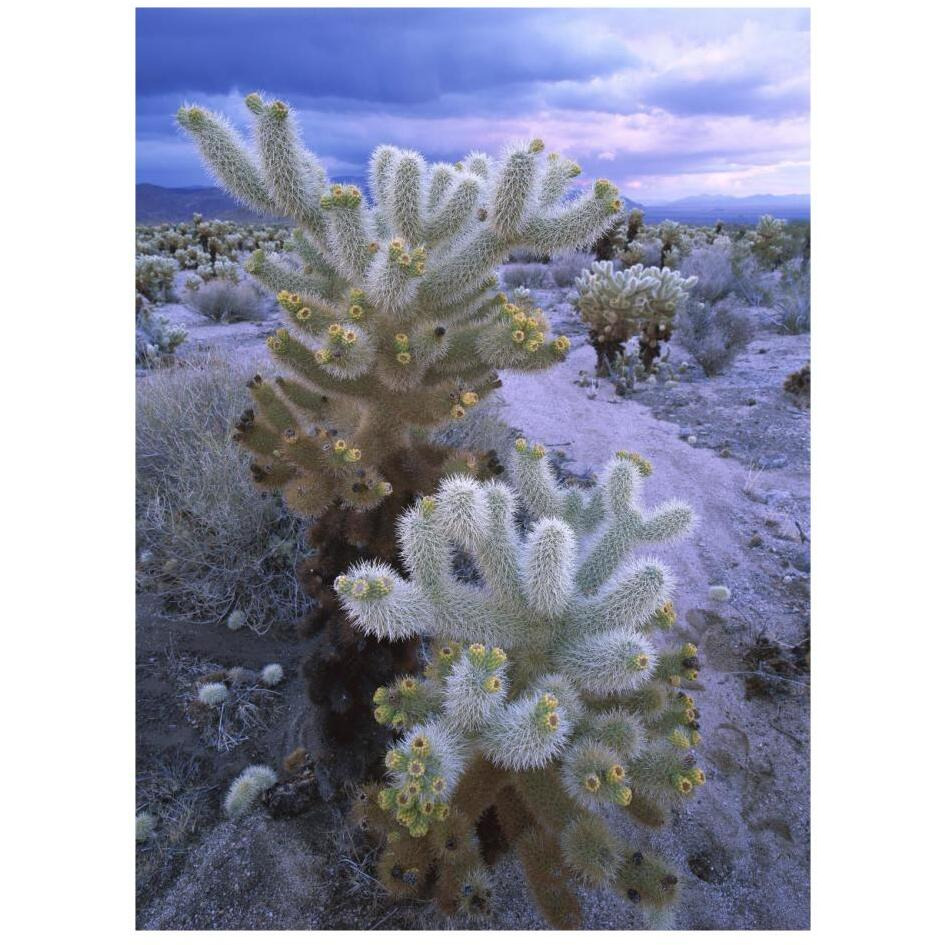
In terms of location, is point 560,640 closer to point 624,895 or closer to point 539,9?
point 624,895

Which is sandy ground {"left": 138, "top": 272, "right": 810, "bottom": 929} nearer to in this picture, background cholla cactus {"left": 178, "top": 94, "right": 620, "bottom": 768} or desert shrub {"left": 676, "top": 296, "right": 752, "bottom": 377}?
background cholla cactus {"left": 178, "top": 94, "right": 620, "bottom": 768}

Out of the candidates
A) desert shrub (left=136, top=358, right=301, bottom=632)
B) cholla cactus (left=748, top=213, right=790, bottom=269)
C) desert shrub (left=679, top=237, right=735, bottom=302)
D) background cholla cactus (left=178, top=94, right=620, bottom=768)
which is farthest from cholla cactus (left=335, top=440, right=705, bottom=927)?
cholla cactus (left=748, top=213, right=790, bottom=269)

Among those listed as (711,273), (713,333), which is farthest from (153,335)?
(711,273)

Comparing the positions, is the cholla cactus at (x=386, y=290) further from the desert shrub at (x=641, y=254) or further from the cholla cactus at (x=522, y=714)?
the desert shrub at (x=641, y=254)

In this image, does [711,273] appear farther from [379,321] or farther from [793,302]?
Result: [379,321]

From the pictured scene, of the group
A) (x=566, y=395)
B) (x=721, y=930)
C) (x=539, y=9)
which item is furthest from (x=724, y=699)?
(x=566, y=395)

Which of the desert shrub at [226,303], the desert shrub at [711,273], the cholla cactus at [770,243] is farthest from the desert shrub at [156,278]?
the cholla cactus at [770,243]

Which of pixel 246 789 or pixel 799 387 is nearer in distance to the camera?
pixel 246 789

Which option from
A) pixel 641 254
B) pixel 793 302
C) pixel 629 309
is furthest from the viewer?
pixel 641 254
